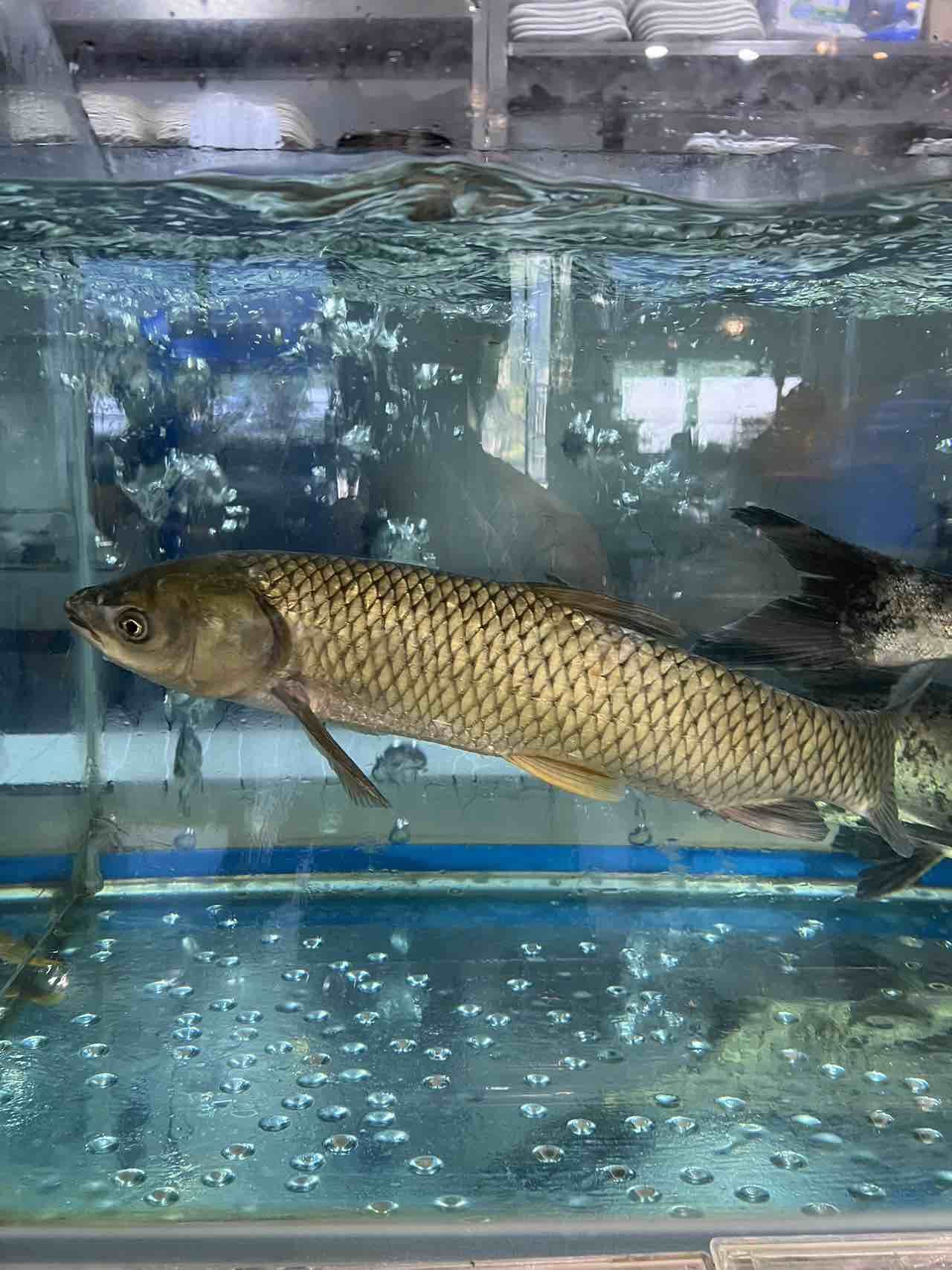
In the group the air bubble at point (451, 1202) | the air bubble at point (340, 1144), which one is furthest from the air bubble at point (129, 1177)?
the air bubble at point (451, 1202)

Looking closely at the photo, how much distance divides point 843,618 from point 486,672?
1.36 metres

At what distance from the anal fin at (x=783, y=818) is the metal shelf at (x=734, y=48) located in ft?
7.84

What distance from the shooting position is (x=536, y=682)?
2268 mm

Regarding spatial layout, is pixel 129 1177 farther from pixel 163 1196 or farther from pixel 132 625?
pixel 132 625

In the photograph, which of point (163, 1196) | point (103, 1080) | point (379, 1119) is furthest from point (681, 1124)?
point (103, 1080)

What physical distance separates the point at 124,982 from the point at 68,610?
4.25 feet

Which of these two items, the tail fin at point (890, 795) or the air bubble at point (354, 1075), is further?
the tail fin at point (890, 795)

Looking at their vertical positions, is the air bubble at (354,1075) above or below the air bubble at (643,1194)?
below

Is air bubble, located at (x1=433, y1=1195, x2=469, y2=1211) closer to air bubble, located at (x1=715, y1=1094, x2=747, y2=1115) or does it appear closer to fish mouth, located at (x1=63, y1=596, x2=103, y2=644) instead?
air bubble, located at (x1=715, y1=1094, x2=747, y2=1115)

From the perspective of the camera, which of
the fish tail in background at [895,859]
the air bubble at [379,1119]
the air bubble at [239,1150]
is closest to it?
the air bubble at [239,1150]

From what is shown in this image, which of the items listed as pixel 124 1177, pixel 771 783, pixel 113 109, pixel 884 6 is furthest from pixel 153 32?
pixel 124 1177

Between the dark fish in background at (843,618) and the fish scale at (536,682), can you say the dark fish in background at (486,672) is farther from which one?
the dark fish in background at (843,618)

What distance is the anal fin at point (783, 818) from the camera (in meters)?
2.37

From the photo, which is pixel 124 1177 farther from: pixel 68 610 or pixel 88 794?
pixel 88 794
